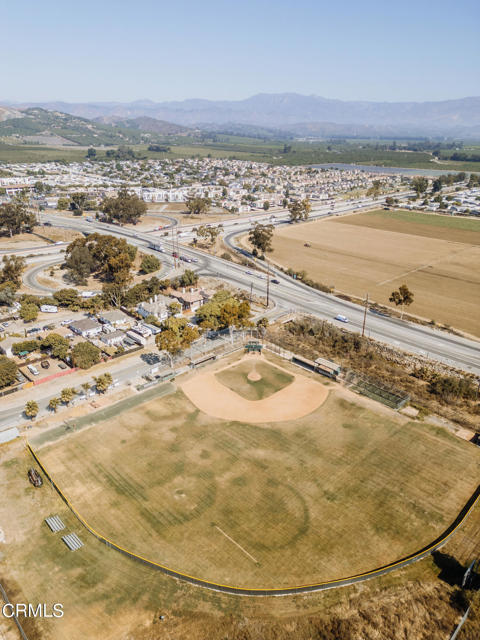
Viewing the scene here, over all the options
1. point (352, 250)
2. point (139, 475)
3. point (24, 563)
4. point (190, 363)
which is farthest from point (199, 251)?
point (24, 563)

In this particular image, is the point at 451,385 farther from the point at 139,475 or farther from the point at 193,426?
the point at 139,475

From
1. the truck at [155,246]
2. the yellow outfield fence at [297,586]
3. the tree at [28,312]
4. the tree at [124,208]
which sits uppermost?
the tree at [124,208]

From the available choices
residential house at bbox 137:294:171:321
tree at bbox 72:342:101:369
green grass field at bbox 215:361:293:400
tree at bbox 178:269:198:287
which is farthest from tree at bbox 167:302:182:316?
green grass field at bbox 215:361:293:400

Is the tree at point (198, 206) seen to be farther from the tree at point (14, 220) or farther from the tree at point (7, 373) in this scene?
the tree at point (7, 373)

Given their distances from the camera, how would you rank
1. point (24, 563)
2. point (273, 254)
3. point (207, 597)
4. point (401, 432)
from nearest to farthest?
1. point (207, 597)
2. point (24, 563)
3. point (401, 432)
4. point (273, 254)

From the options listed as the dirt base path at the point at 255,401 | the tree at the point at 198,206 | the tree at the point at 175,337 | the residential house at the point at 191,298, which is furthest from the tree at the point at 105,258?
the tree at the point at 198,206

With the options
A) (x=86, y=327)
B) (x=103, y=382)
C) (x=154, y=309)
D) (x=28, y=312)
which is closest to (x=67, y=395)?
(x=103, y=382)
